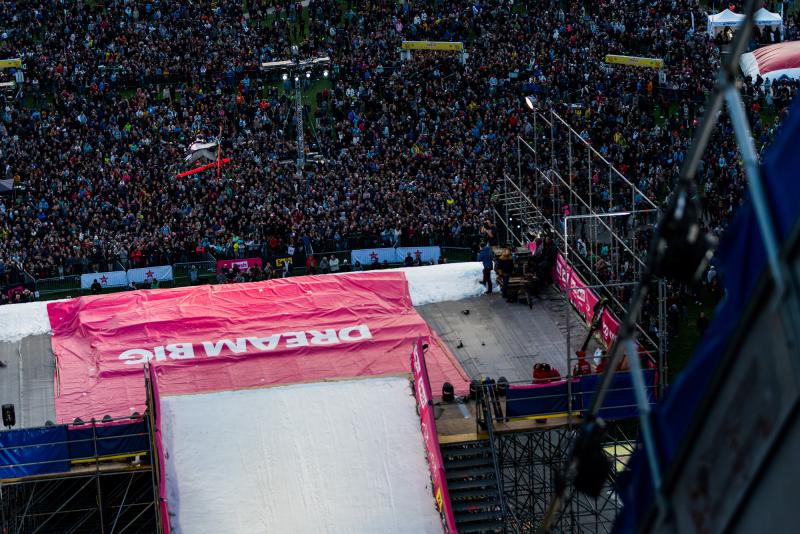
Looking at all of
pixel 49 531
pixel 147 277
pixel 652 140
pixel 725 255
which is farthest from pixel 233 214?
pixel 725 255

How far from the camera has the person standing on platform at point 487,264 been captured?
30469 mm

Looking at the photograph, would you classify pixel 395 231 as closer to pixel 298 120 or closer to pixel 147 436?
pixel 298 120

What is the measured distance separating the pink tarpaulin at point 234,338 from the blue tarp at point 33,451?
7.53 feet

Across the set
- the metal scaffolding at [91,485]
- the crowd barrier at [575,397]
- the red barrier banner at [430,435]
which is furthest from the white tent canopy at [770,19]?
the metal scaffolding at [91,485]

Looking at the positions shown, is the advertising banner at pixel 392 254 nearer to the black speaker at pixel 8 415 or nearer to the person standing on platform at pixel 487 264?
the person standing on platform at pixel 487 264

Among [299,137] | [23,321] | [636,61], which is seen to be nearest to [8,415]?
[23,321]

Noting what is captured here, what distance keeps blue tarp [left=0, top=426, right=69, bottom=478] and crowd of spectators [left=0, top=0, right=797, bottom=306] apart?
18.8m

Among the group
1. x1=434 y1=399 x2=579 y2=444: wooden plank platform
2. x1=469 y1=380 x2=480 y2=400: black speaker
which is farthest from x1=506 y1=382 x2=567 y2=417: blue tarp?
x1=469 y1=380 x2=480 y2=400: black speaker

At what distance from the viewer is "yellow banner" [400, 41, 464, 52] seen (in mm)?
A: 52969

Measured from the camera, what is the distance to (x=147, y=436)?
23969 mm

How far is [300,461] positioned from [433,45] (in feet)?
106

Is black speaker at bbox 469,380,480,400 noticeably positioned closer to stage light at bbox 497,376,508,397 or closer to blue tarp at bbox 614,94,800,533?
stage light at bbox 497,376,508,397

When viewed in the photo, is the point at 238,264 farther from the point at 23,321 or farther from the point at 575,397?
the point at 575,397

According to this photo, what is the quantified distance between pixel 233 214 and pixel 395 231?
19.3ft
